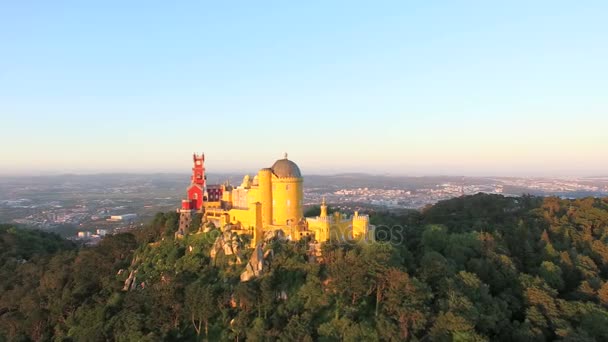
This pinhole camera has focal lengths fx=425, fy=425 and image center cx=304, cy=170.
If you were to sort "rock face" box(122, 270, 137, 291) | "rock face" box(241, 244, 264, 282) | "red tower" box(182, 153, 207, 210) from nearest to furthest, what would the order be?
"rock face" box(241, 244, 264, 282)
"rock face" box(122, 270, 137, 291)
"red tower" box(182, 153, 207, 210)

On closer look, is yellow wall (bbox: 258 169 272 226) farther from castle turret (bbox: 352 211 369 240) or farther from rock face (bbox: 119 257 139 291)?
rock face (bbox: 119 257 139 291)

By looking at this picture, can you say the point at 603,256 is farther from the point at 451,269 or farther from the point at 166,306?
the point at 166,306

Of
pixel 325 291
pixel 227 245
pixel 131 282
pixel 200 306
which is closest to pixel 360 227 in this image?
pixel 325 291

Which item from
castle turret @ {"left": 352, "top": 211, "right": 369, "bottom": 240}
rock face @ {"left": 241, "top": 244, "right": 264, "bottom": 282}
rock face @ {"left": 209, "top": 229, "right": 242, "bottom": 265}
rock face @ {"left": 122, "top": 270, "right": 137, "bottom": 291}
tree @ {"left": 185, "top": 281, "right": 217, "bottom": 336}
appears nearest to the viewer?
tree @ {"left": 185, "top": 281, "right": 217, "bottom": 336}

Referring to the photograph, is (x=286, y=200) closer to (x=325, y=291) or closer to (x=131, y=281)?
(x=325, y=291)

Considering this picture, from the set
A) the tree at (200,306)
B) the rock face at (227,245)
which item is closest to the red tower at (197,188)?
the rock face at (227,245)

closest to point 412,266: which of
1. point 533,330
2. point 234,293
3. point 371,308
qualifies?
point 371,308

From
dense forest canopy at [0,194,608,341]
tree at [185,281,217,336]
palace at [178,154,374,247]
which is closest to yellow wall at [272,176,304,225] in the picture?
palace at [178,154,374,247]
